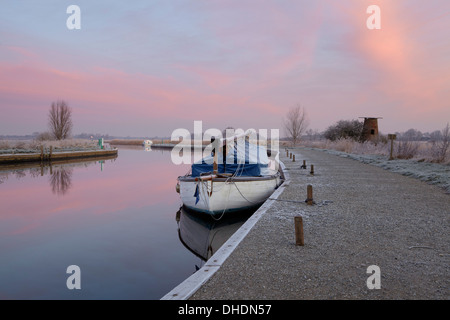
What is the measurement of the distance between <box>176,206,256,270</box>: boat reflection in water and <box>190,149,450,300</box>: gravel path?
182 cm

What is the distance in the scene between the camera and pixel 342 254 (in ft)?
16.3

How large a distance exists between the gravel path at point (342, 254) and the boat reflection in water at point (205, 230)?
71.8 inches

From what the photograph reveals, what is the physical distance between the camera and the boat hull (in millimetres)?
9695

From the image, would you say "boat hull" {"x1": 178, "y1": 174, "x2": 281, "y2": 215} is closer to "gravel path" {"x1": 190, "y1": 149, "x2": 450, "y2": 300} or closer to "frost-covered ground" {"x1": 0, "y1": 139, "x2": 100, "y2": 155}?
"gravel path" {"x1": 190, "y1": 149, "x2": 450, "y2": 300}

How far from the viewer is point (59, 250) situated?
332 inches

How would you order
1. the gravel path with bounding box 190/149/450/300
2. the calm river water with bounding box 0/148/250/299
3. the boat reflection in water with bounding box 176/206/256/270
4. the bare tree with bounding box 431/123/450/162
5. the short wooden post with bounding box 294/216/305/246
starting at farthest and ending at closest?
the bare tree with bounding box 431/123/450/162
the boat reflection in water with bounding box 176/206/256/270
the calm river water with bounding box 0/148/250/299
the short wooden post with bounding box 294/216/305/246
the gravel path with bounding box 190/149/450/300

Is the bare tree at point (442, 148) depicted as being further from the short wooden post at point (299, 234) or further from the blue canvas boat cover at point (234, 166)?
the short wooden post at point (299, 234)

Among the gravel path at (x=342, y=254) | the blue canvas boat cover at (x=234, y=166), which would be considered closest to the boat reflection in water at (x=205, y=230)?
the blue canvas boat cover at (x=234, y=166)

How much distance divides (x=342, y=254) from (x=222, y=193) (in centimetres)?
522

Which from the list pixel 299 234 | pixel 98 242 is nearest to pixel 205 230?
pixel 98 242

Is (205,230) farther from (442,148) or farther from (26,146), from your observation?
(26,146)

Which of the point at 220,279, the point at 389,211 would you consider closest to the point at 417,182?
the point at 389,211

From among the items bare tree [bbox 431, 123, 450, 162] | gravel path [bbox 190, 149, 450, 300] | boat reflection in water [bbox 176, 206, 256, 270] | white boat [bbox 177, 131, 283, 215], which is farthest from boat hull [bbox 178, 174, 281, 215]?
bare tree [bbox 431, 123, 450, 162]

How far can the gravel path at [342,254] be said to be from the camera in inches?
147
